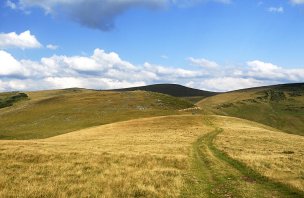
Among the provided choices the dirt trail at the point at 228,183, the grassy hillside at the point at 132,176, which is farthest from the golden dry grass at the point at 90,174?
the dirt trail at the point at 228,183

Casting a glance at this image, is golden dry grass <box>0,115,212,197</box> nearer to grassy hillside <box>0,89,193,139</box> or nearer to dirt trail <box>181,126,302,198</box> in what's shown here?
dirt trail <box>181,126,302,198</box>

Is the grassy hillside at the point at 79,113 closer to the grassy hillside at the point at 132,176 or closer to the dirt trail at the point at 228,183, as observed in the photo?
the grassy hillside at the point at 132,176

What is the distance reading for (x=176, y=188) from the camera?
69.2 feet

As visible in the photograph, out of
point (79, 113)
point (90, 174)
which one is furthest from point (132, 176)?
point (79, 113)

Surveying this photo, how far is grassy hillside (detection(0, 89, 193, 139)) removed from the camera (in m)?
103

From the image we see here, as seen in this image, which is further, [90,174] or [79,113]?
[79,113]

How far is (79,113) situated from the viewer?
127 metres

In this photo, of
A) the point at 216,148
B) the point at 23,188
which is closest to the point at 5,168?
the point at 23,188

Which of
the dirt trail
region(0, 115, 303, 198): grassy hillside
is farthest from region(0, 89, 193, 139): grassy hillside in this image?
the dirt trail

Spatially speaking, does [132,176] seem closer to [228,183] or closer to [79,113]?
[228,183]

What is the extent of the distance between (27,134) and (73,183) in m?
74.2

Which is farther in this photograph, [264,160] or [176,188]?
[264,160]

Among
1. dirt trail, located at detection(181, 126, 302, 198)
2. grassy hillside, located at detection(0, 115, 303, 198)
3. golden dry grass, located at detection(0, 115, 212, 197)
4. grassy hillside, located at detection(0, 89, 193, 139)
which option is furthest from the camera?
grassy hillside, located at detection(0, 89, 193, 139)

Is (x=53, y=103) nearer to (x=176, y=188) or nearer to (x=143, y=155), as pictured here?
(x=143, y=155)
